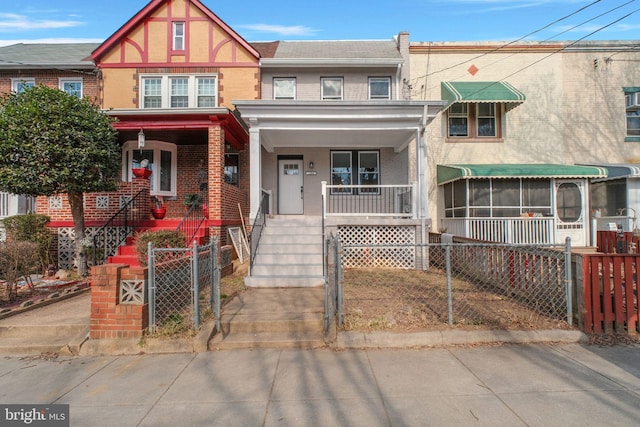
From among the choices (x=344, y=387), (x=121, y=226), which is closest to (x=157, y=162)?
(x=121, y=226)

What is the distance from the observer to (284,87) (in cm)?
1274

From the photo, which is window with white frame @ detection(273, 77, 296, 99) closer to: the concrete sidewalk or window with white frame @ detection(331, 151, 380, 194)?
window with white frame @ detection(331, 151, 380, 194)

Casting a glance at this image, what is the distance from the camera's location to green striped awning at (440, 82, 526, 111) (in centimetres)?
1236

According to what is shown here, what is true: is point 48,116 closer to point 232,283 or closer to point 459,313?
point 232,283

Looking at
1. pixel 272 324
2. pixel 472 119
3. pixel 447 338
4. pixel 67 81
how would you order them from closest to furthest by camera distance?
pixel 447 338
pixel 272 324
pixel 67 81
pixel 472 119

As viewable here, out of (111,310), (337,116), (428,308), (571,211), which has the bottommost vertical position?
(428,308)

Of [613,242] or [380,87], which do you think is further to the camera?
[380,87]

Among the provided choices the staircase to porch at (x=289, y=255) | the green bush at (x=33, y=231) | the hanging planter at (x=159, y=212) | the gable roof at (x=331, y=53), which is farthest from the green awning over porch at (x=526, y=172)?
the green bush at (x=33, y=231)

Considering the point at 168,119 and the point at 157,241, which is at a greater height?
the point at 168,119

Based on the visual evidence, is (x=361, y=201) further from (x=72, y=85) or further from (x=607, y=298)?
(x=72, y=85)

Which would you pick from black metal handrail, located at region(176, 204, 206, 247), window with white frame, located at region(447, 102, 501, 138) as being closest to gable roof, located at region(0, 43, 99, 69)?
black metal handrail, located at region(176, 204, 206, 247)

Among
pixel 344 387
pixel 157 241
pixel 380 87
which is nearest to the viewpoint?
pixel 344 387

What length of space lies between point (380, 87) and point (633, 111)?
34.1 ft

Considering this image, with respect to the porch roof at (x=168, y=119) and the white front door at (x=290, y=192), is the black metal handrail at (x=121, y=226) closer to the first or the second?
the porch roof at (x=168, y=119)
